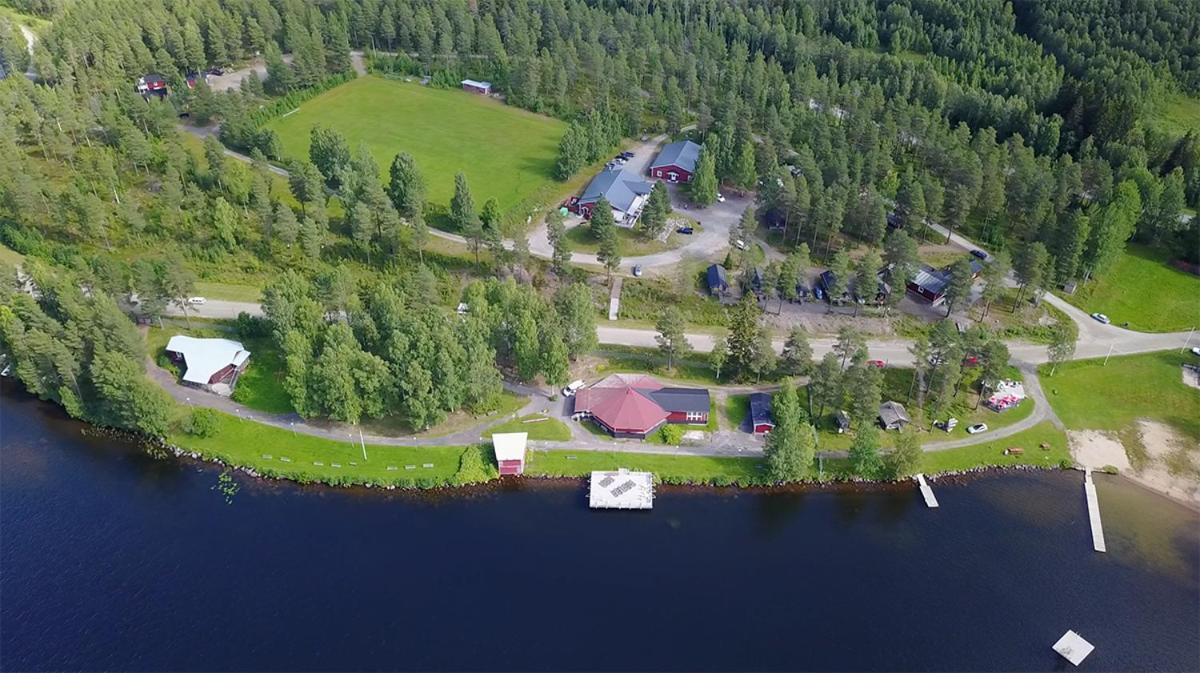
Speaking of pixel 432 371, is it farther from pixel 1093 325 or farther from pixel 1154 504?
pixel 1093 325

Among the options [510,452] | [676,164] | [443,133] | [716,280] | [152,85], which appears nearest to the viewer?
[510,452]

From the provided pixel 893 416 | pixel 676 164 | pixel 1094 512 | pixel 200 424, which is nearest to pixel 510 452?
pixel 200 424

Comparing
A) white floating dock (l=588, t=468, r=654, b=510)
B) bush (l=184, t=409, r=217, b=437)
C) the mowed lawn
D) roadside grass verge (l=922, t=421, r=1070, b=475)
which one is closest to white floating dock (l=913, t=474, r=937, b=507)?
roadside grass verge (l=922, t=421, r=1070, b=475)

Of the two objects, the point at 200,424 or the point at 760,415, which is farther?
the point at 760,415

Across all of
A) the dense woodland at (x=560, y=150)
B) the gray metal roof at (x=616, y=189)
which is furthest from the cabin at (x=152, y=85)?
the gray metal roof at (x=616, y=189)

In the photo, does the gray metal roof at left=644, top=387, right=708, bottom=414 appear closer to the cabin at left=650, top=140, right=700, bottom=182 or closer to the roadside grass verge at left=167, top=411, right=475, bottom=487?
the roadside grass verge at left=167, top=411, right=475, bottom=487

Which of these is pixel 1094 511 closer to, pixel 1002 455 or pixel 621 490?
pixel 1002 455
